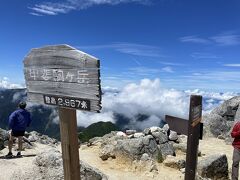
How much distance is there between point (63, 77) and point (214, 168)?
12145 mm

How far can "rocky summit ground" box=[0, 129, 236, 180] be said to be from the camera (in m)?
12.9

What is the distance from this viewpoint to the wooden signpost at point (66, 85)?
5996 mm

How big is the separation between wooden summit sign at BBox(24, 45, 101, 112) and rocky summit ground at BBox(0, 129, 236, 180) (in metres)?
6.19

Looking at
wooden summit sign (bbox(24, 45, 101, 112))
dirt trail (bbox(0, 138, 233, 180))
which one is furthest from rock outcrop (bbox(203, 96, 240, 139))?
wooden summit sign (bbox(24, 45, 101, 112))

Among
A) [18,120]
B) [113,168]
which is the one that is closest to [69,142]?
[18,120]

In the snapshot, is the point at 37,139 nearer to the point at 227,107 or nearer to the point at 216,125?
the point at 216,125

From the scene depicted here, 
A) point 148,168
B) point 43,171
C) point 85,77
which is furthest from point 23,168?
point 85,77

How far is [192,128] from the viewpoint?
8336 millimetres

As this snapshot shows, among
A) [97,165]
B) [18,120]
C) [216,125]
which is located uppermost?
[18,120]

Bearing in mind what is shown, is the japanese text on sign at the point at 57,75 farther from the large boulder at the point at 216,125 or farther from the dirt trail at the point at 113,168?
the large boulder at the point at 216,125

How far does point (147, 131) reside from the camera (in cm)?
2319

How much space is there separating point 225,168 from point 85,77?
12.9m

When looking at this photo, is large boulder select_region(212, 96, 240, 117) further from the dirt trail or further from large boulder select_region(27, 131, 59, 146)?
large boulder select_region(27, 131, 59, 146)

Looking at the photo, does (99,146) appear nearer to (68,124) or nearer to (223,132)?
(223,132)
